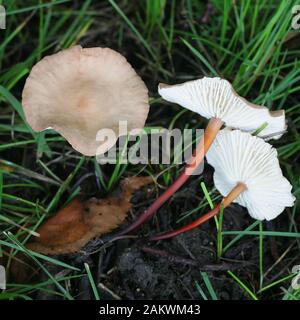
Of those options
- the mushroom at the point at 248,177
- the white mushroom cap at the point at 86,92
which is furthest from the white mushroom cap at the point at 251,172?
the white mushroom cap at the point at 86,92

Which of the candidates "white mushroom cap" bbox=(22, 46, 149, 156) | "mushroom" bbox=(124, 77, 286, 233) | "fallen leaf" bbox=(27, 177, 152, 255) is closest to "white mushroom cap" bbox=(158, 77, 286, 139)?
"mushroom" bbox=(124, 77, 286, 233)

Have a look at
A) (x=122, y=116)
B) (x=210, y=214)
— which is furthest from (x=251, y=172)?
(x=122, y=116)

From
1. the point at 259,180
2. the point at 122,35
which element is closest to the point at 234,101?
the point at 259,180

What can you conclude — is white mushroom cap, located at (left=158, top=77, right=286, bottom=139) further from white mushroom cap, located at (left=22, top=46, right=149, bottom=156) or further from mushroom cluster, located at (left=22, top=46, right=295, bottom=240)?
white mushroom cap, located at (left=22, top=46, right=149, bottom=156)

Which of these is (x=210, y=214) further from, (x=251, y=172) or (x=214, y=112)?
(x=214, y=112)

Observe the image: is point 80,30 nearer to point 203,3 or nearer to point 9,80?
point 9,80

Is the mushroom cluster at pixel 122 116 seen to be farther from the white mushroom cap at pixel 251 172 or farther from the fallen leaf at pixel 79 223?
the fallen leaf at pixel 79 223
